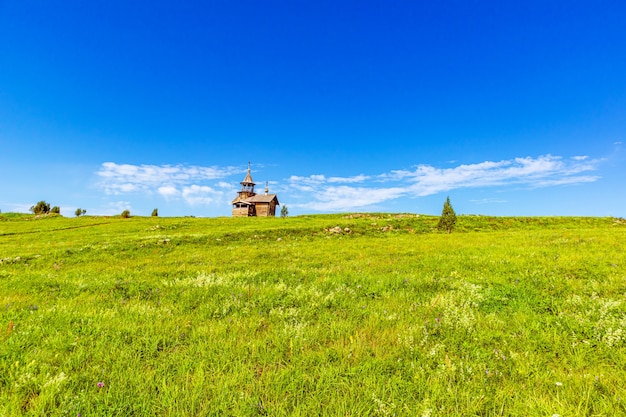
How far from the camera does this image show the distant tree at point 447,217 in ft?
118

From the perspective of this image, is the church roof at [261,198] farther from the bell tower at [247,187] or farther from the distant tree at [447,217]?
the distant tree at [447,217]

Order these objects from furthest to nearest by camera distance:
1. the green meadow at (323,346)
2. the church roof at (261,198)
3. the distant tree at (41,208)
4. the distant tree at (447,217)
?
the church roof at (261,198) < the distant tree at (41,208) < the distant tree at (447,217) < the green meadow at (323,346)

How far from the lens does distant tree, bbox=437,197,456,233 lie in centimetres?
3584

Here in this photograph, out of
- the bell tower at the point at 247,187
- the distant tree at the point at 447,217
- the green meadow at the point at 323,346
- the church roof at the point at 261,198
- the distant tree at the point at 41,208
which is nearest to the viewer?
the green meadow at the point at 323,346

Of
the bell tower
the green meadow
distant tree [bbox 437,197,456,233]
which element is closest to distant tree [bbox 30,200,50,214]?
the bell tower

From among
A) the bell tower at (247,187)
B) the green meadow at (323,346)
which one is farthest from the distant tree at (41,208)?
the green meadow at (323,346)

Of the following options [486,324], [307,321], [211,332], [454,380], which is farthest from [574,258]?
[211,332]

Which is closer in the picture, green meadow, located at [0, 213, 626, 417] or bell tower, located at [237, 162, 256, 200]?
green meadow, located at [0, 213, 626, 417]

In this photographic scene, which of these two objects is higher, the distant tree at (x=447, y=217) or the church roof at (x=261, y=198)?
the church roof at (x=261, y=198)

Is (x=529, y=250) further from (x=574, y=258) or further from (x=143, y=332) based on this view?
(x=143, y=332)

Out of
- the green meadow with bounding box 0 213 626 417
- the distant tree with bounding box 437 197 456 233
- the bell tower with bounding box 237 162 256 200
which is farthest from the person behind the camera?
the bell tower with bounding box 237 162 256 200

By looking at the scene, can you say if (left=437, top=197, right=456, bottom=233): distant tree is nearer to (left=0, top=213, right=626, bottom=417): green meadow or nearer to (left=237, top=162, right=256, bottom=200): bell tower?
(left=0, top=213, right=626, bottom=417): green meadow

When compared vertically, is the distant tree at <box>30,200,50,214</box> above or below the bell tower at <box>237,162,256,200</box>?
below

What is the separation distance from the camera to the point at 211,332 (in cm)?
575
